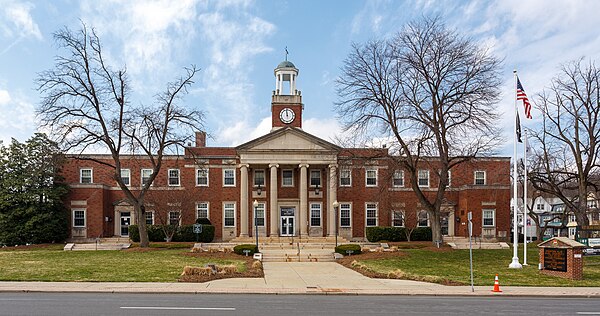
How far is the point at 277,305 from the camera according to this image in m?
14.1

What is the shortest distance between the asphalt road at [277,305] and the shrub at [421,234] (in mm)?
29450

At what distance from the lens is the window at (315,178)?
49.0m

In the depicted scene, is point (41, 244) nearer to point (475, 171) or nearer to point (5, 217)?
point (5, 217)

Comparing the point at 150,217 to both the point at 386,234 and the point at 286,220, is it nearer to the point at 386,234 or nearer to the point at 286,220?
the point at 286,220

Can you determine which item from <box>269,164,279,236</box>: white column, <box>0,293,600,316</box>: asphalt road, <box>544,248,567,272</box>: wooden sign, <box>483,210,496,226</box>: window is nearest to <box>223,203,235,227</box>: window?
<box>269,164,279,236</box>: white column

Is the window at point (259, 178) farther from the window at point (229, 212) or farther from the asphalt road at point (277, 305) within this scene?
the asphalt road at point (277, 305)

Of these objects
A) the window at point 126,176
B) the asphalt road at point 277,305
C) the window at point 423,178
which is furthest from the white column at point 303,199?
the asphalt road at point 277,305

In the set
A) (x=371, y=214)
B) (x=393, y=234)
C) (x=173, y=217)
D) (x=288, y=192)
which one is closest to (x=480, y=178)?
(x=371, y=214)

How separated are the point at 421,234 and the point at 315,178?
1069cm

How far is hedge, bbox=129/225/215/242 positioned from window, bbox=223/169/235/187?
512 cm

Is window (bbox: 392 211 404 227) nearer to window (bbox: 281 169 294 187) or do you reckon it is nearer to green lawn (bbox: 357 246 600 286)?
window (bbox: 281 169 294 187)

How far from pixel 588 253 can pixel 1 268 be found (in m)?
30.5

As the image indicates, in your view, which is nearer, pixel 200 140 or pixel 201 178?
pixel 201 178

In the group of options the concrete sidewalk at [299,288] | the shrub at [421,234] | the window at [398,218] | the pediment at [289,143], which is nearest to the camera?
the concrete sidewalk at [299,288]
